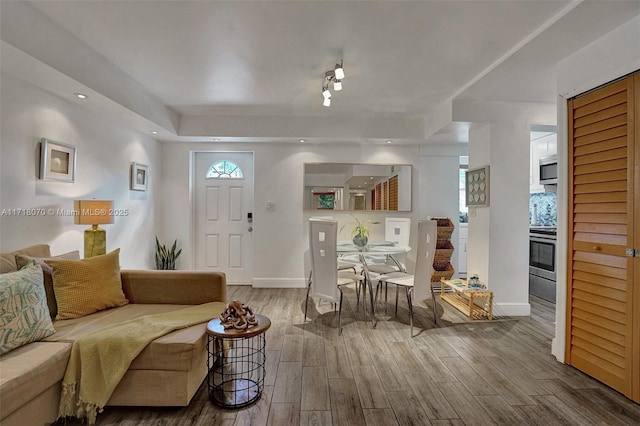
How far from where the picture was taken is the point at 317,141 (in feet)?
14.9

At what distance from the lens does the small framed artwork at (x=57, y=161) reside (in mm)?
2590

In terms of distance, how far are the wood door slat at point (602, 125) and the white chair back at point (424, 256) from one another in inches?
48.5

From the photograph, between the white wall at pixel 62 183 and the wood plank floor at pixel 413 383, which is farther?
the white wall at pixel 62 183

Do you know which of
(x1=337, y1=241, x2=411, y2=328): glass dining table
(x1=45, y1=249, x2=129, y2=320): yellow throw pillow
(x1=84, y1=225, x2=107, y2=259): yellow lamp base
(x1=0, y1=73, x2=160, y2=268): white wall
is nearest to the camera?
(x1=45, y1=249, x2=129, y2=320): yellow throw pillow

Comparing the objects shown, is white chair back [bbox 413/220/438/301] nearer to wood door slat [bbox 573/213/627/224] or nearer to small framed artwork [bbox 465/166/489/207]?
small framed artwork [bbox 465/166/489/207]

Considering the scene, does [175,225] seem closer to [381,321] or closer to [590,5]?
[381,321]

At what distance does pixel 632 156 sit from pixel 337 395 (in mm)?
2281

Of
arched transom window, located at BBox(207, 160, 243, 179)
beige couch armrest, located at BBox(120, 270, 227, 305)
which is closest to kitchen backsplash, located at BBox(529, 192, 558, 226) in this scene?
arched transom window, located at BBox(207, 160, 243, 179)

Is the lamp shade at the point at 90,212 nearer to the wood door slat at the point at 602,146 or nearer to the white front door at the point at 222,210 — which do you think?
the white front door at the point at 222,210

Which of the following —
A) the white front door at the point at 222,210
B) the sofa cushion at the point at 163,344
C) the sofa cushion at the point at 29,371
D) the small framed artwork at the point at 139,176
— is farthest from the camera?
the white front door at the point at 222,210

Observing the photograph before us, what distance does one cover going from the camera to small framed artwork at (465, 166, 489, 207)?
11.5 ft

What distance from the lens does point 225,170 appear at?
4.91 meters

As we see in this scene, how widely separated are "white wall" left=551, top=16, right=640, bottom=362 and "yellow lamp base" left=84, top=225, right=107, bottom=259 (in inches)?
153

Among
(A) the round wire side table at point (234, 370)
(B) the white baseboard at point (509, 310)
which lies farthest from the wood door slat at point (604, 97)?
(A) the round wire side table at point (234, 370)
